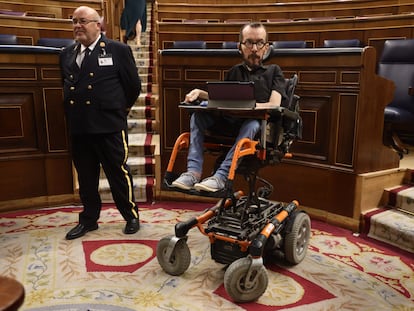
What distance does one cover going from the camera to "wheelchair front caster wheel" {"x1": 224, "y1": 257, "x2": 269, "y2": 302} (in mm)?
1626

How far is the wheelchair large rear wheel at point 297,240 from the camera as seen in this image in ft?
6.37

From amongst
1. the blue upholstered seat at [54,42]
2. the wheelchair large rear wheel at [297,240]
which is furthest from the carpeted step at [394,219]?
the blue upholstered seat at [54,42]

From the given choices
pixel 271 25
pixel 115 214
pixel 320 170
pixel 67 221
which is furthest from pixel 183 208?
pixel 271 25

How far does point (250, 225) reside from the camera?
187 centimetres

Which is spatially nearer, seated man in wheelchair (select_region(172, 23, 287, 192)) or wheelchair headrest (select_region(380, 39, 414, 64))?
seated man in wheelchair (select_region(172, 23, 287, 192))

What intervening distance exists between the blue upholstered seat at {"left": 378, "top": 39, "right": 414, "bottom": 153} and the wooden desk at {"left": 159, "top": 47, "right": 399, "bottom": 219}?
18.8 inches

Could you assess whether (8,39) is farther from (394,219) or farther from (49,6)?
(394,219)

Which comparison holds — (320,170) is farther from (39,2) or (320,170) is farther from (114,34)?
(114,34)

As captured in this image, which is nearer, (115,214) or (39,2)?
(115,214)

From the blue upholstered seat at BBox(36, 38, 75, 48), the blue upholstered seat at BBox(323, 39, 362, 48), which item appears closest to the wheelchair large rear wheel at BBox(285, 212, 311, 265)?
the blue upholstered seat at BBox(323, 39, 362, 48)

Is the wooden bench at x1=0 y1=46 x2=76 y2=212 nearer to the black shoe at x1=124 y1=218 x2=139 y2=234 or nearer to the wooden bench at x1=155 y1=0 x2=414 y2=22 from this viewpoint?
the black shoe at x1=124 y1=218 x2=139 y2=234

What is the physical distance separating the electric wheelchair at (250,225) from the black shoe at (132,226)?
0.55 m

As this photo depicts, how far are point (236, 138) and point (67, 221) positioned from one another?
4.56ft

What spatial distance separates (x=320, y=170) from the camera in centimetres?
258
